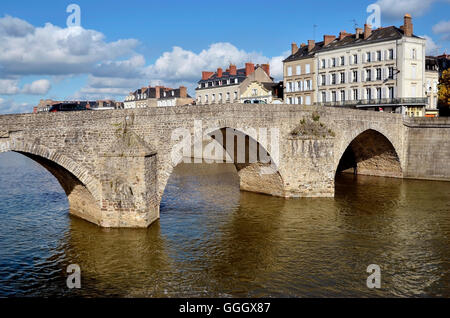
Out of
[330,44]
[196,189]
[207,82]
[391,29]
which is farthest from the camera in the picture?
[207,82]

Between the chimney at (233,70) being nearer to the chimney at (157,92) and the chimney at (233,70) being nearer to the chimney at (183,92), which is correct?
the chimney at (183,92)

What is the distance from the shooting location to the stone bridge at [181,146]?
16.5 m

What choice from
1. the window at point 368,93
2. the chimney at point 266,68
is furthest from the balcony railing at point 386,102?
the chimney at point 266,68

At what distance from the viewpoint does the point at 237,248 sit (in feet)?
52.2

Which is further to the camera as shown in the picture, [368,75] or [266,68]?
[266,68]

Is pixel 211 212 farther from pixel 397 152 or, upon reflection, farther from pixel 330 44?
pixel 330 44

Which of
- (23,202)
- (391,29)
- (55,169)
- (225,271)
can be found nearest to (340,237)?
(225,271)

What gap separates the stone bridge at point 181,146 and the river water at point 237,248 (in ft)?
3.72

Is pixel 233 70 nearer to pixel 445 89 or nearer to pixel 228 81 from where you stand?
pixel 228 81

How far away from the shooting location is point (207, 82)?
61594 mm

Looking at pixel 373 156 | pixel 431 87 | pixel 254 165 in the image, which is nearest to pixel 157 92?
pixel 431 87

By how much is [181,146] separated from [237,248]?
560 cm

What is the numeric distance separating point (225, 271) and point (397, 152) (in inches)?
899

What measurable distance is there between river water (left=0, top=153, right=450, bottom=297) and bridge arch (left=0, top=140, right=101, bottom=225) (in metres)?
0.71
